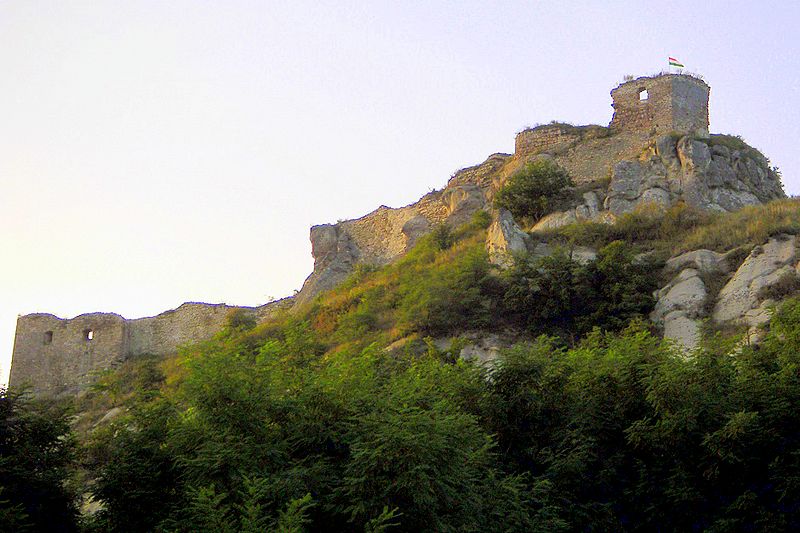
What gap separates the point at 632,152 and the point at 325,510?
24.4 m

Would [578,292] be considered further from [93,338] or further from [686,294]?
[93,338]

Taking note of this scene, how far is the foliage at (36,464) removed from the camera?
13664 mm

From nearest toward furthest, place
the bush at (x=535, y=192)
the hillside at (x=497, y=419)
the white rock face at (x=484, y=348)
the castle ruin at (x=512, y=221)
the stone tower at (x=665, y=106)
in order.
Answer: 1. the hillside at (x=497, y=419)
2. the white rock face at (x=484, y=348)
3. the castle ruin at (x=512, y=221)
4. the bush at (x=535, y=192)
5. the stone tower at (x=665, y=106)

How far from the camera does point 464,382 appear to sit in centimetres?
1675

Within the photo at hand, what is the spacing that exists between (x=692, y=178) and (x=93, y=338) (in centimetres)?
2117

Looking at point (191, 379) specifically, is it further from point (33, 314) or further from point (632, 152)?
point (33, 314)

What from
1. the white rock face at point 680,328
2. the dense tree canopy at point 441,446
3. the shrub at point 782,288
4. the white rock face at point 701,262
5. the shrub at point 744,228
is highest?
the shrub at point 744,228

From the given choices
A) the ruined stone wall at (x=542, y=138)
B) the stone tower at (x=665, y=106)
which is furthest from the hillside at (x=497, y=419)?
the ruined stone wall at (x=542, y=138)

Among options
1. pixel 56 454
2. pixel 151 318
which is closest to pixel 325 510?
pixel 56 454

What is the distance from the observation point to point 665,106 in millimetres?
35344

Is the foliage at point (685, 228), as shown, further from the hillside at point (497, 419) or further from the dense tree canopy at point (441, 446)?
the dense tree canopy at point (441, 446)

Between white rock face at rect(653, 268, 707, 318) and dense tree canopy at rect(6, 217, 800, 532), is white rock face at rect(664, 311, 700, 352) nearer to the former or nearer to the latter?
white rock face at rect(653, 268, 707, 318)

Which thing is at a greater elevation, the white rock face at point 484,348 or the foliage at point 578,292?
the foliage at point 578,292

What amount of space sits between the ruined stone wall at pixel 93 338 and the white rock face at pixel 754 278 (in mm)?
18074
